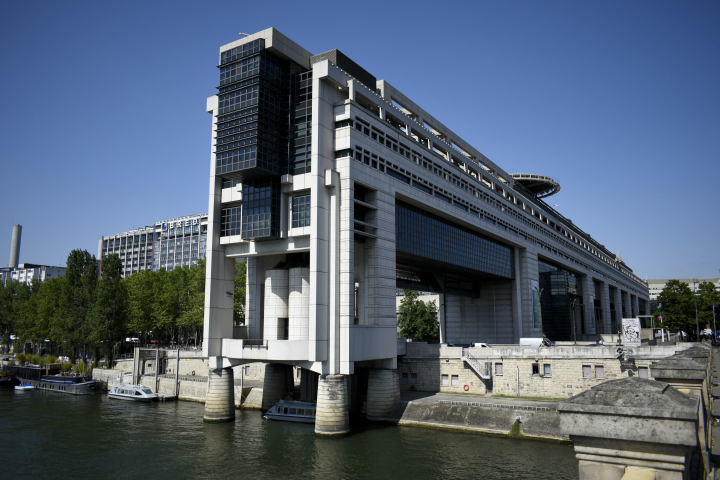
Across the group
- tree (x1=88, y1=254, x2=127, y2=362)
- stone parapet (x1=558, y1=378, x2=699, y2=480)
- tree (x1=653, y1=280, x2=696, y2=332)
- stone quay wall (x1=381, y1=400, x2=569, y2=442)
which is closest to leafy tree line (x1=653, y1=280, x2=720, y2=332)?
tree (x1=653, y1=280, x2=696, y2=332)

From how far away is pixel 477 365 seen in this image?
56.6 m

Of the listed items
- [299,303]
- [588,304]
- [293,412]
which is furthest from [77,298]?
[588,304]

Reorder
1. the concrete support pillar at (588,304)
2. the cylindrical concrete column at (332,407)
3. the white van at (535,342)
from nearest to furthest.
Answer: the cylindrical concrete column at (332,407) → the white van at (535,342) → the concrete support pillar at (588,304)

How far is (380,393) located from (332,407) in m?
8.68

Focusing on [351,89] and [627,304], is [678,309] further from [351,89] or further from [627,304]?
[351,89]

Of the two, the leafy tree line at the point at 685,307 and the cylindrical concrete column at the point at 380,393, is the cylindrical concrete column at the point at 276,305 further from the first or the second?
the leafy tree line at the point at 685,307

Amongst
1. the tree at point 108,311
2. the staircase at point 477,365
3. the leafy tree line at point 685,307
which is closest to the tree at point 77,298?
the tree at point 108,311

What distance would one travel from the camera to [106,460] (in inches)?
1479

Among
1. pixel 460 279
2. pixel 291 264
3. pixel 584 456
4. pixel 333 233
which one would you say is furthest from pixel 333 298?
pixel 460 279

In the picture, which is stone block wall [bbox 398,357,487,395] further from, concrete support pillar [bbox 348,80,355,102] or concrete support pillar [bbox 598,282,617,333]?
concrete support pillar [bbox 598,282,617,333]

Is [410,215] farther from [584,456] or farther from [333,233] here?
[584,456]

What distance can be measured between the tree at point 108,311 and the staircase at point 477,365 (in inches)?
2417

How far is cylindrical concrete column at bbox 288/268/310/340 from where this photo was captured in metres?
50.8

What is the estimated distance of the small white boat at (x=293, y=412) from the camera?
168 feet
